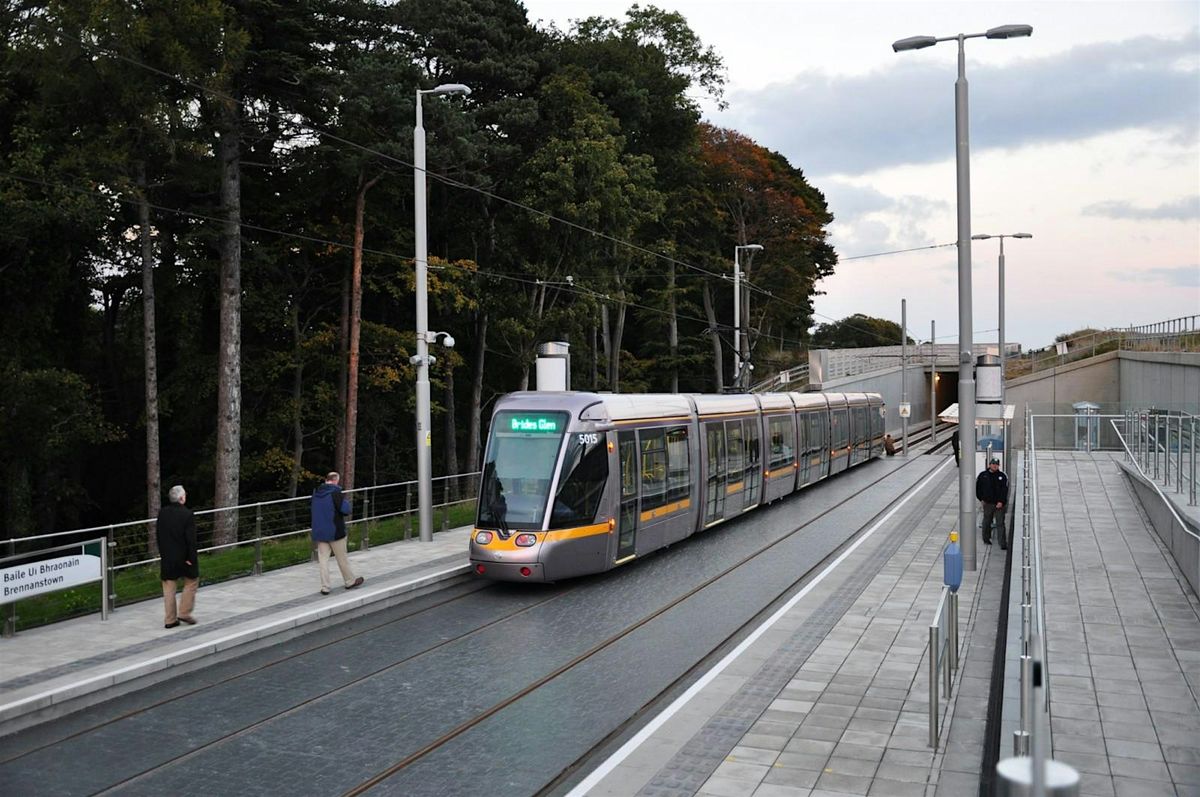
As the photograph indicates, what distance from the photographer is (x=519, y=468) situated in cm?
1511

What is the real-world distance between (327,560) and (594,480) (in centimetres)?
391

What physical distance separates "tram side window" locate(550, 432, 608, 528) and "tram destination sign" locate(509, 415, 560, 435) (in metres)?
0.35

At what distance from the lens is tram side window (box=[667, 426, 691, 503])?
18.2 metres

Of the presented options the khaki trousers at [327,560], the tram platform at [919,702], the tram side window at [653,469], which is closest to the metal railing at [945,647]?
the tram platform at [919,702]

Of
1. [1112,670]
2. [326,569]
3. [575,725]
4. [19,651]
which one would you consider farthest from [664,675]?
[19,651]

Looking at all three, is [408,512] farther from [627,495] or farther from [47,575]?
[47,575]

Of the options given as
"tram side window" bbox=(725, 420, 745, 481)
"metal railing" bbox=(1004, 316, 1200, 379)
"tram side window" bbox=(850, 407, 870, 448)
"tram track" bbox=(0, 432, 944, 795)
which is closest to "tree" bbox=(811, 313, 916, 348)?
"metal railing" bbox=(1004, 316, 1200, 379)

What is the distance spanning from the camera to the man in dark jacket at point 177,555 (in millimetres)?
12062

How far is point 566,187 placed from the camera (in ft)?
109

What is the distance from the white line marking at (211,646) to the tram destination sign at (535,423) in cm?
258

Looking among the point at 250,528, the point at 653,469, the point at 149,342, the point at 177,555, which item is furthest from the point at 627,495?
the point at 149,342

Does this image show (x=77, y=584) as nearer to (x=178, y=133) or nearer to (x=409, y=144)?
(x=178, y=133)

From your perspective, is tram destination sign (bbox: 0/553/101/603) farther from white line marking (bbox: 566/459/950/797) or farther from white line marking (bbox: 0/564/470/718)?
white line marking (bbox: 566/459/950/797)

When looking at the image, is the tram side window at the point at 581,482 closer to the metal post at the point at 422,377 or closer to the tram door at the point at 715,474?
the metal post at the point at 422,377
